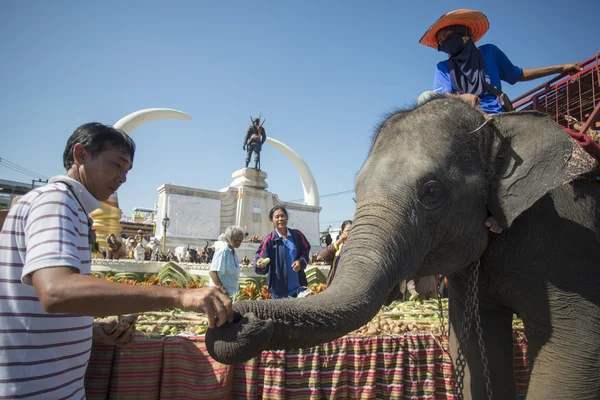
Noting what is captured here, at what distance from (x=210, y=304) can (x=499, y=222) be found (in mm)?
1798

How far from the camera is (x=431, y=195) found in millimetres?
2229

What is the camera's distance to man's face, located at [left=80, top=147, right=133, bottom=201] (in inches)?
75.6

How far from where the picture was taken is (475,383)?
2801mm

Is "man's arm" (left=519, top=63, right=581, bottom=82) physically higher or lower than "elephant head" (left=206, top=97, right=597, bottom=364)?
higher

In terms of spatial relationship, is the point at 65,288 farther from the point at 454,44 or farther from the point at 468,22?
the point at 468,22

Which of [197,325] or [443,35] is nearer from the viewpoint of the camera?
[443,35]

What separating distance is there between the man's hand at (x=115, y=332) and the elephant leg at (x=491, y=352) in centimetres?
235

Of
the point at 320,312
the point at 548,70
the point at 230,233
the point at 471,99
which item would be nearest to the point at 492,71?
the point at 548,70

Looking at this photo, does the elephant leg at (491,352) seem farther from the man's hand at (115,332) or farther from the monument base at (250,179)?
the monument base at (250,179)

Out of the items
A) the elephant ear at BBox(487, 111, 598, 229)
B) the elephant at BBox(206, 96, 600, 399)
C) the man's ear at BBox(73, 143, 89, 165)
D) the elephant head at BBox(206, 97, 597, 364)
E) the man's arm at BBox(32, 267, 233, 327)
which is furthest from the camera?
the elephant ear at BBox(487, 111, 598, 229)

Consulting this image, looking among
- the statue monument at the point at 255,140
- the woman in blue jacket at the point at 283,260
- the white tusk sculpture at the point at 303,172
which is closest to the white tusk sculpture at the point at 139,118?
the statue monument at the point at 255,140

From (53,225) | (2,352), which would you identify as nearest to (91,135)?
(53,225)

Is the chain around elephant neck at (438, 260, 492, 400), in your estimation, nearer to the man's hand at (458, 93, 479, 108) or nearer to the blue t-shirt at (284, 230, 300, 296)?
the man's hand at (458, 93, 479, 108)

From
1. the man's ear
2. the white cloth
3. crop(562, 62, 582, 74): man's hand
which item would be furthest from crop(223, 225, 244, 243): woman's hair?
crop(562, 62, 582, 74): man's hand
